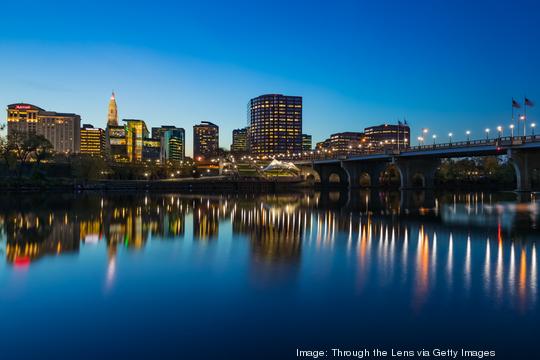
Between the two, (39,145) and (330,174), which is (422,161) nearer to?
(330,174)

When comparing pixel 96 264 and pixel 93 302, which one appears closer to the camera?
pixel 93 302

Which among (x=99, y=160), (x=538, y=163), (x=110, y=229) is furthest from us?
(x=99, y=160)

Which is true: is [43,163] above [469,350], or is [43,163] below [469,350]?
above

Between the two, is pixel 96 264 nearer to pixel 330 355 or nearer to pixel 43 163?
pixel 330 355

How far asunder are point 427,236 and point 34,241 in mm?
27103

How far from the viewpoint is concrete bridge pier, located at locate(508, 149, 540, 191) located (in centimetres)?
8044

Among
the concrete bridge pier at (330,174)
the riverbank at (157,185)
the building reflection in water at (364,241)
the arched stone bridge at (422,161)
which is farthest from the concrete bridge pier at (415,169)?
the building reflection in water at (364,241)

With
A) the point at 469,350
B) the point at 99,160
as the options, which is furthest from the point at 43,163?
the point at 469,350

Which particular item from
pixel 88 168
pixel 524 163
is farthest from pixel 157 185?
pixel 524 163

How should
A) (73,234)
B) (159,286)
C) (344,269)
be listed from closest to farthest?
(159,286), (344,269), (73,234)

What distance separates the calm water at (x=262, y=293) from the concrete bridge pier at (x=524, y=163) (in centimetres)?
5629

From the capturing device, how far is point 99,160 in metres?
122

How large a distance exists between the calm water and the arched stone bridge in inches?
2141

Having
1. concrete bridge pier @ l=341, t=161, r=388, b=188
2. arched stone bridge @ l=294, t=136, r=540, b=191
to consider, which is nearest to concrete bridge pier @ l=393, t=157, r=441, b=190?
arched stone bridge @ l=294, t=136, r=540, b=191
